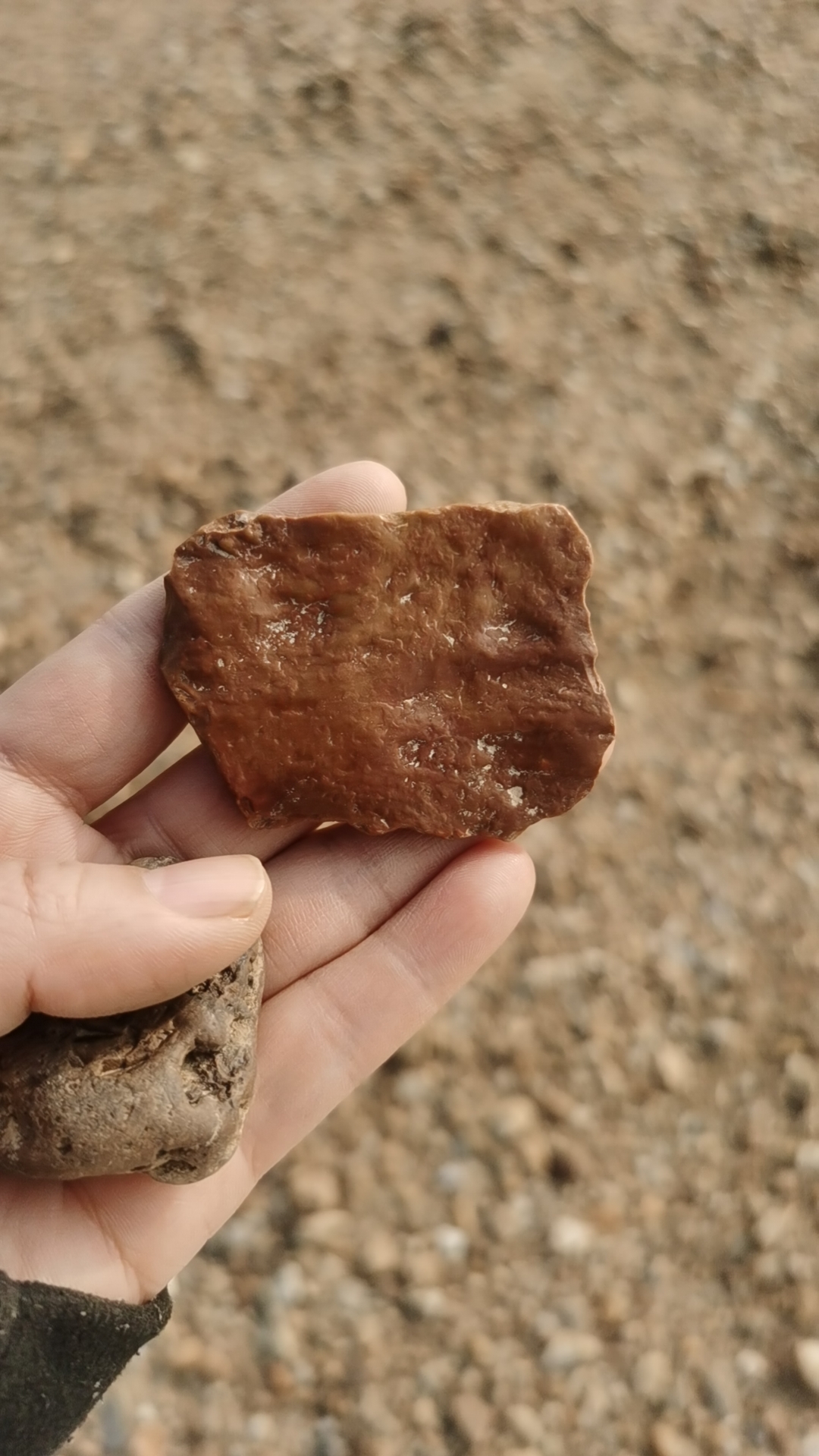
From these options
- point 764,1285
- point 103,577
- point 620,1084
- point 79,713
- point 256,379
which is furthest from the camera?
point 256,379

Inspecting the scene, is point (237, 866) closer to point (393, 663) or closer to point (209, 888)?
point (209, 888)

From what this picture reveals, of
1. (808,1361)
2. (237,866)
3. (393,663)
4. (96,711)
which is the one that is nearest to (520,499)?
(393,663)

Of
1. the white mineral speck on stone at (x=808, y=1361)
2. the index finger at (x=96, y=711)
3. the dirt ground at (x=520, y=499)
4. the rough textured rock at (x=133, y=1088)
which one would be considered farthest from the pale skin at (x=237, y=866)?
the white mineral speck on stone at (x=808, y=1361)

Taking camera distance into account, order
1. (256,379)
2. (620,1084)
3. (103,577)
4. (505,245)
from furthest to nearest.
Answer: (505,245) → (256,379) → (103,577) → (620,1084)

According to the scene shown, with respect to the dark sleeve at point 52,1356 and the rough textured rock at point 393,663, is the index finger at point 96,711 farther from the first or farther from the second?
the dark sleeve at point 52,1356

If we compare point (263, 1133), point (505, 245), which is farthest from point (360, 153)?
point (263, 1133)

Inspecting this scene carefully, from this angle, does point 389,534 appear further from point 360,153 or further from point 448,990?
point 360,153
